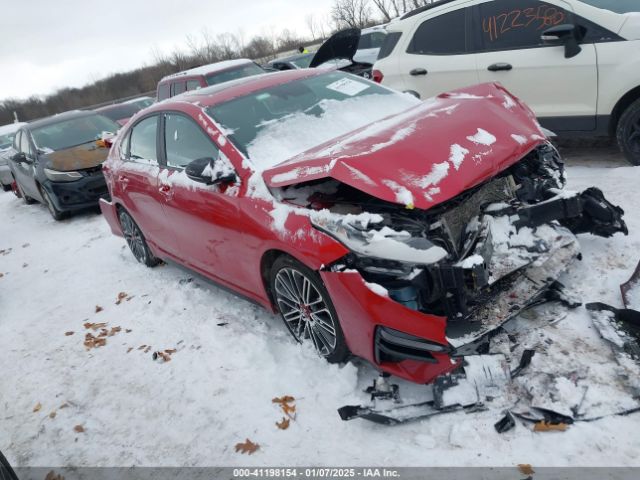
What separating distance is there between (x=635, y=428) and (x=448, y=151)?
64.7 inches

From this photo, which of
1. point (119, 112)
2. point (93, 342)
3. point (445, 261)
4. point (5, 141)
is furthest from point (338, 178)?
point (5, 141)

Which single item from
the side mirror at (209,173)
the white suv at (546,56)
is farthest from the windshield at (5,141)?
the side mirror at (209,173)

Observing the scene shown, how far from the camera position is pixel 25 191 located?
32.4 feet

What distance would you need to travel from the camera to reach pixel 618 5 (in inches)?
187

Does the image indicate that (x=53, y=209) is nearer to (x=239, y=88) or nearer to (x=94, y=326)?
(x=94, y=326)

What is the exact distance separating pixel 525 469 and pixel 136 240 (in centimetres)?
450

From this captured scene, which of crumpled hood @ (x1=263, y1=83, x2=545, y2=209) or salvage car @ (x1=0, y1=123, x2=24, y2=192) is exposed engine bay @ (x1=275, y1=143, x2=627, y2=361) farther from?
salvage car @ (x1=0, y1=123, x2=24, y2=192)

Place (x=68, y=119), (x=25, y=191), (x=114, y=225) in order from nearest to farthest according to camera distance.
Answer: (x=114, y=225) < (x=68, y=119) < (x=25, y=191)

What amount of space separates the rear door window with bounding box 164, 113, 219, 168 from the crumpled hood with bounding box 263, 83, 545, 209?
0.75 meters

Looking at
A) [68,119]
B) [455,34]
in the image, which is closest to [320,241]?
[455,34]

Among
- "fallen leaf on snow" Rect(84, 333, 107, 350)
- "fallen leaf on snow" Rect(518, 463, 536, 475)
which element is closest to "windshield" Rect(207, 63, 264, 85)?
"fallen leaf on snow" Rect(84, 333, 107, 350)

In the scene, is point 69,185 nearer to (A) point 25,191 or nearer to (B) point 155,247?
(A) point 25,191

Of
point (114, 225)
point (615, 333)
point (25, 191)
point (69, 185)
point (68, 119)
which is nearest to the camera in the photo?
point (615, 333)

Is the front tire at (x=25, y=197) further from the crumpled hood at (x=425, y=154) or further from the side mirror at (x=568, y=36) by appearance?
the side mirror at (x=568, y=36)
